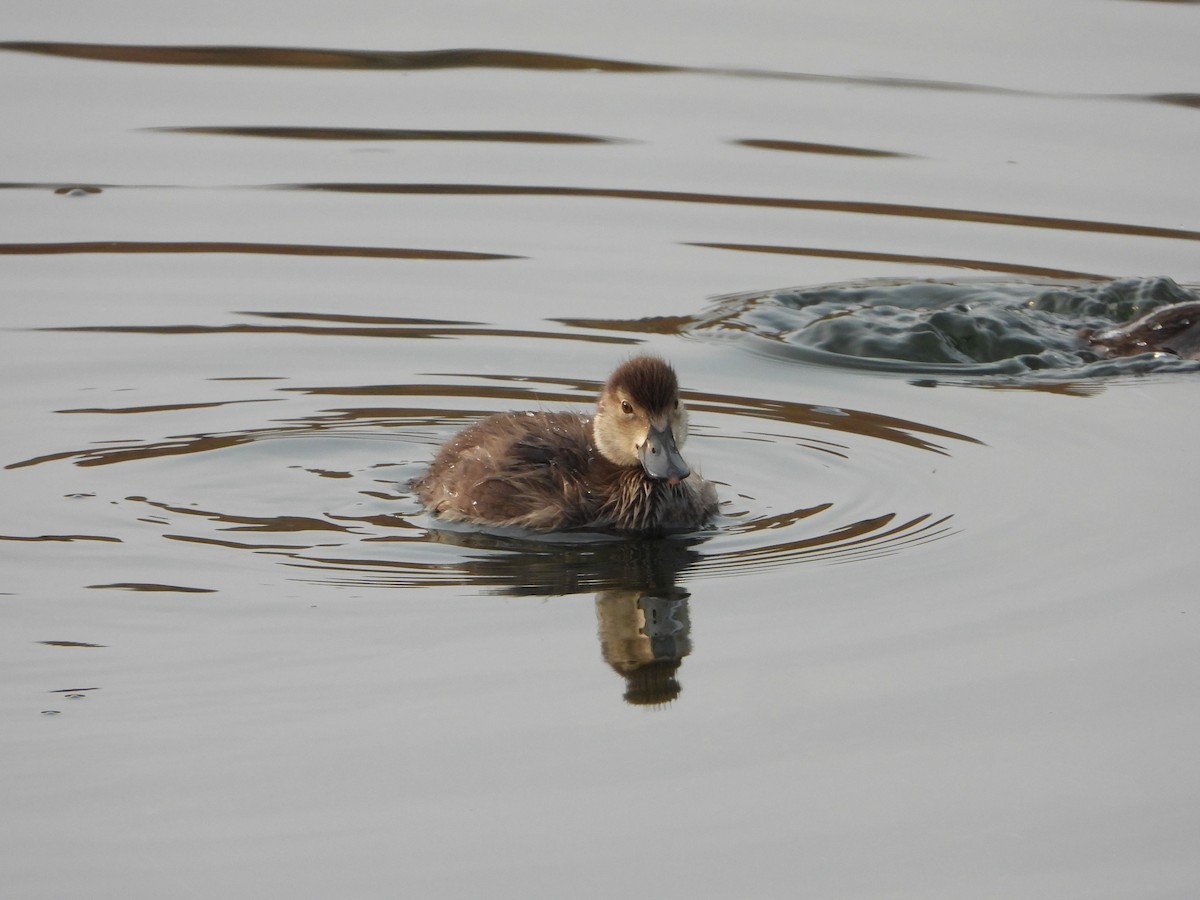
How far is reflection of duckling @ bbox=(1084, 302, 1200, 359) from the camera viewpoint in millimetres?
10906

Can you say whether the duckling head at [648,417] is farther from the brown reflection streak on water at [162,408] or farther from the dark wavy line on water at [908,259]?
the dark wavy line on water at [908,259]

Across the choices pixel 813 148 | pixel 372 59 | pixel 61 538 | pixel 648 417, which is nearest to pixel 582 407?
pixel 648 417

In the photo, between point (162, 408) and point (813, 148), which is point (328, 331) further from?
point (813, 148)

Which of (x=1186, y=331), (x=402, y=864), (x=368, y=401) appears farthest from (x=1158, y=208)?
(x=402, y=864)

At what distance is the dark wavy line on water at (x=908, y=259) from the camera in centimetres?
1227

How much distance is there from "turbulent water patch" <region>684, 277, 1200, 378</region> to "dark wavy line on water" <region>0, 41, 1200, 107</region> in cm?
440

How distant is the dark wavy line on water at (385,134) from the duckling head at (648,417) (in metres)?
6.20

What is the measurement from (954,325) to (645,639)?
4.60m

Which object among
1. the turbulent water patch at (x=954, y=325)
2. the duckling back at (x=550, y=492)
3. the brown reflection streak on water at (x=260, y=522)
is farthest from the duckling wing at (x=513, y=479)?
the turbulent water patch at (x=954, y=325)

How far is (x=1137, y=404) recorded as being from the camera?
10.1m

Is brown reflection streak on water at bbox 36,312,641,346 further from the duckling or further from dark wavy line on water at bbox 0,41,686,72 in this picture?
dark wavy line on water at bbox 0,41,686,72

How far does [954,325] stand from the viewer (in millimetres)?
11180

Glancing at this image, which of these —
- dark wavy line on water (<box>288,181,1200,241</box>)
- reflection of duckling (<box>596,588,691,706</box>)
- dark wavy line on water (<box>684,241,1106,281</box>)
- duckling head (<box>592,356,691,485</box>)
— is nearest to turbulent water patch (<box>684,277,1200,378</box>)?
dark wavy line on water (<box>684,241,1106,281</box>)

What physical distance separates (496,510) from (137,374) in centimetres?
262
